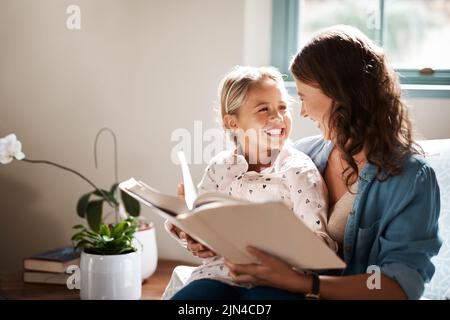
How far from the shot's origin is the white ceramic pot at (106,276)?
7.90 ft

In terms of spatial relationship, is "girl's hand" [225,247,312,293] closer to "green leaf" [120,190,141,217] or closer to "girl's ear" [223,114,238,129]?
"girl's ear" [223,114,238,129]

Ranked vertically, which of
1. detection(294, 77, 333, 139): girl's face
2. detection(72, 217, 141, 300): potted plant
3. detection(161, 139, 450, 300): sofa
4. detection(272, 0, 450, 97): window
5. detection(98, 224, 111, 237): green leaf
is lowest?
detection(72, 217, 141, 300): potted plant

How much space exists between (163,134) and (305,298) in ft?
4.77

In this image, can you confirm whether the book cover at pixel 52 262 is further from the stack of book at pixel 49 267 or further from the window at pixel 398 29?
the window at pixel 398 29

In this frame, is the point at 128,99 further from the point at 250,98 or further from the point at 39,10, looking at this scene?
the point at 250,98

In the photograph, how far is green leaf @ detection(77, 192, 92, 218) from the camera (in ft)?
9.49

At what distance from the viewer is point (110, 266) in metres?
2.41

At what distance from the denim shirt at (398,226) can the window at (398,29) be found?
41.8 inches

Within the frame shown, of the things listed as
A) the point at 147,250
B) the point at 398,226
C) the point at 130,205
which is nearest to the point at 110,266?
the point at 147,250

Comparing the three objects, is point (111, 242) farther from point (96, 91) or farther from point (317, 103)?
point (317, 103)

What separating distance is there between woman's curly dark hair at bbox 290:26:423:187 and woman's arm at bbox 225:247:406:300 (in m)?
0.26

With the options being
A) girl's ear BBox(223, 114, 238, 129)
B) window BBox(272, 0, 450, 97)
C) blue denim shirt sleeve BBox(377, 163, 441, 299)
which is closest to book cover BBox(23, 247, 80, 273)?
Answer: girl's ear BBox(223, 114, 238, 129)

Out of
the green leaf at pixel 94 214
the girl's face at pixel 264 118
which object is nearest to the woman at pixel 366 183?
the girl's face at pixel 264 118

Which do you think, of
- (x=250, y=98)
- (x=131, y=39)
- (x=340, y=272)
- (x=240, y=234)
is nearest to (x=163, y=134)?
(x=131, y=39)
